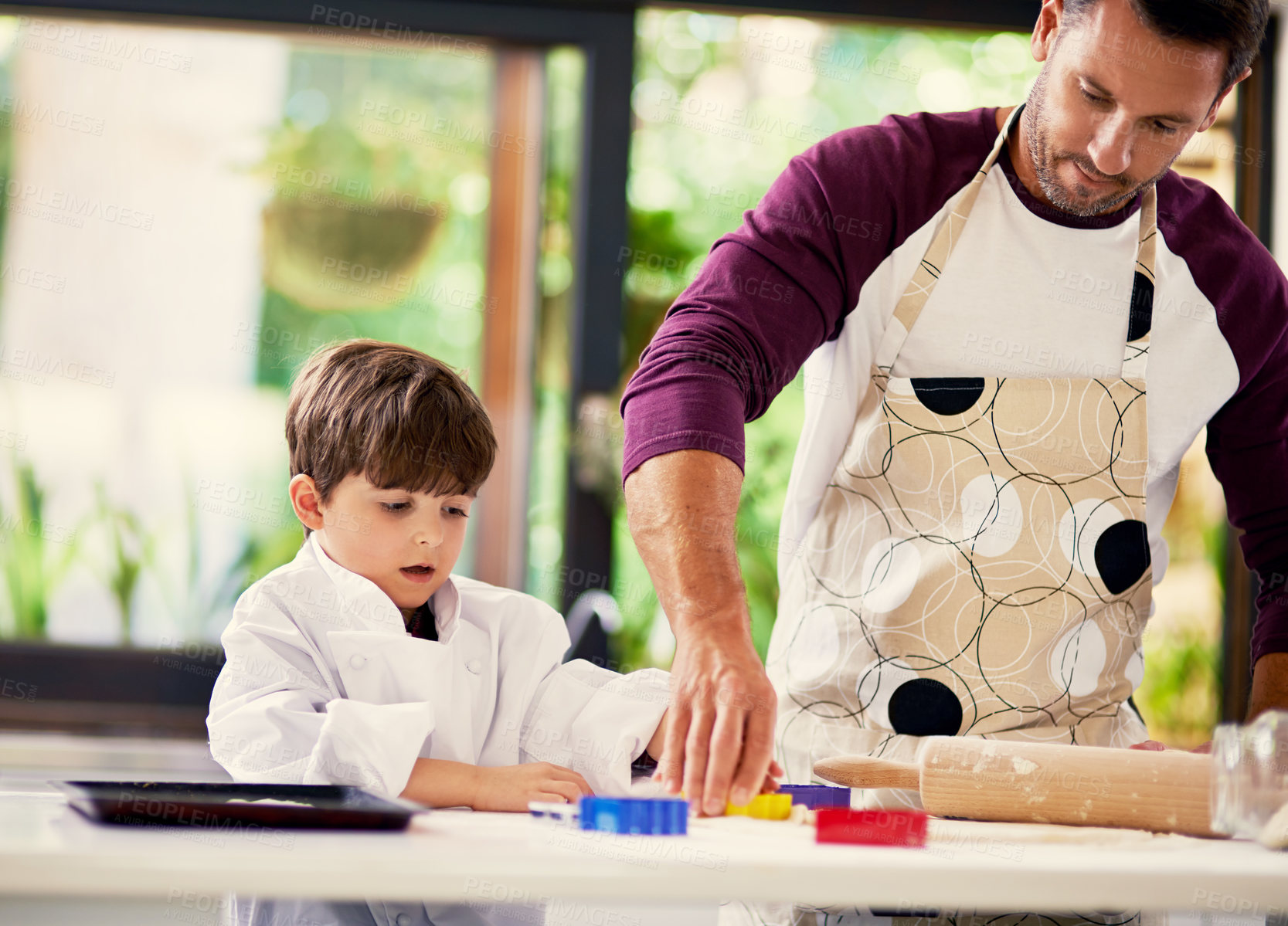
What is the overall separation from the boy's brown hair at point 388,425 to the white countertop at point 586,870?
1.56 ft

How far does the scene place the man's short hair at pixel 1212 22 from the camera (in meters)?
1.09

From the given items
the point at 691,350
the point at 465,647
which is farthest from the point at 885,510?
the point at 465,647

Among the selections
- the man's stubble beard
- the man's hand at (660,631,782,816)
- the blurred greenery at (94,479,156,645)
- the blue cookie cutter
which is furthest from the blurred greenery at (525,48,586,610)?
the blue cookie cutter

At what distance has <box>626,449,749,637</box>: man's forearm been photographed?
0.87 m

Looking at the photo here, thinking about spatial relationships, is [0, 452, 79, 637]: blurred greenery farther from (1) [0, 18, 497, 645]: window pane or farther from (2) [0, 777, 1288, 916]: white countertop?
(2) [0, 777, 1288, 916]: white countertop

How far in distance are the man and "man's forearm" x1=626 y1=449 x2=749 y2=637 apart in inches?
5.3

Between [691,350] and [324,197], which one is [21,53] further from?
[691,350]

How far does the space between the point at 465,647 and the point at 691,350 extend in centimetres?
34

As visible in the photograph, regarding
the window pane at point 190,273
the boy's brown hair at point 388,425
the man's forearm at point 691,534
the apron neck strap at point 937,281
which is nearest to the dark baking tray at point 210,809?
the man's forearm at point 691,534

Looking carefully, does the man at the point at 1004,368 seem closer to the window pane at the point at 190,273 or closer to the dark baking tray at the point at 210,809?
the dark baking tray at the point at 210,809

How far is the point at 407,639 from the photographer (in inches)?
37.9

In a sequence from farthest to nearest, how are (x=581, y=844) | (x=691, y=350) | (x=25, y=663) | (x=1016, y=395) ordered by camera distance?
(x=25, y=663) < (x=1016, y=395) < (x=691, y=350) < (x=581, y=844)

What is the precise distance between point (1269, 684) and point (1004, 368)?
1.49 ft

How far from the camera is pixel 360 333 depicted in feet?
7.22
